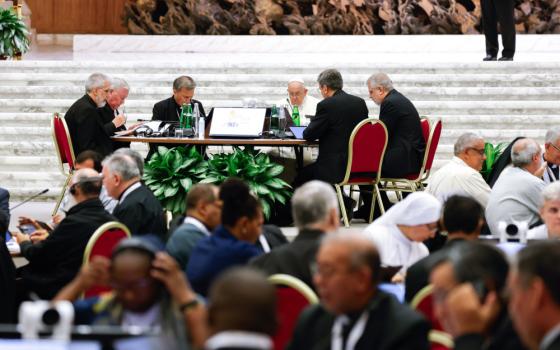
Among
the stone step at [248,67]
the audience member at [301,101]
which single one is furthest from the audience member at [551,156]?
the stone step at [248,67]

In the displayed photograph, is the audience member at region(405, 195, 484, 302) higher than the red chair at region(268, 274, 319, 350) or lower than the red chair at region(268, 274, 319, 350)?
higher

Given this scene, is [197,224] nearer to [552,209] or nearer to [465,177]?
[552,209]

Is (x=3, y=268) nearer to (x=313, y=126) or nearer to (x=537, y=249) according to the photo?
(x=537, y=249)

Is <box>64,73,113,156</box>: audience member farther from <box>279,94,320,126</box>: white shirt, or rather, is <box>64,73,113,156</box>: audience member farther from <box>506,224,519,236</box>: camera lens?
<box>506,224,519,236</box>: camera lens

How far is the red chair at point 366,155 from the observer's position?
8969 millimetres

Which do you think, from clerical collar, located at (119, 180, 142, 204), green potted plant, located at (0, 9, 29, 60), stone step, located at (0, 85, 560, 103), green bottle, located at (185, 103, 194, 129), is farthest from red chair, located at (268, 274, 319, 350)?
green potted plant, located at (0, 9, 29, 60)

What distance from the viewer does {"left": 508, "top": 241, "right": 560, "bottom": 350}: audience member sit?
2.76 meters

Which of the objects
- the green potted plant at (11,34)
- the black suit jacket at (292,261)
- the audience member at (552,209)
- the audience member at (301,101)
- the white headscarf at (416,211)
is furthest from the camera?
the green potted plant at (11,34)

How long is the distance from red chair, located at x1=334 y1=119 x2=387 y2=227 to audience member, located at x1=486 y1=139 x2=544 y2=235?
207 cm

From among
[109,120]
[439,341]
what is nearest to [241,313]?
[439,341]

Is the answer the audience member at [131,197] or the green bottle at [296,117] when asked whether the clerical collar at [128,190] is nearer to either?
the audience member at [131,197]

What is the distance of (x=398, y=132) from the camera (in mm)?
9578

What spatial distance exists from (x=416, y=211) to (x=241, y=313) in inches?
105

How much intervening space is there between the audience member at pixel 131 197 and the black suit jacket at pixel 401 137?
342 cm
